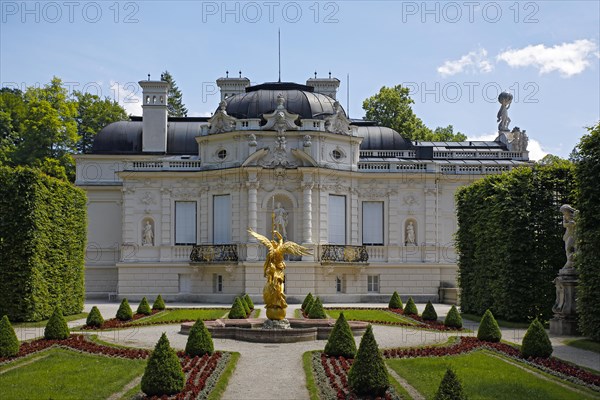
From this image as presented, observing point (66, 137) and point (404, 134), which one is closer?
point (66, 137)

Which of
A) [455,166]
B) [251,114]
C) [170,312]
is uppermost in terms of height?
[251,114]

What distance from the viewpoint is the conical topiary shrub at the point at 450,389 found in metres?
12.2

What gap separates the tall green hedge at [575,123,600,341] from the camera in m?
25.4

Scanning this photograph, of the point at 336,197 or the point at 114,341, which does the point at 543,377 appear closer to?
the point at 114,341

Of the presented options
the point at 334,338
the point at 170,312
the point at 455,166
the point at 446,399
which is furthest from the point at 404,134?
the point at 446,399

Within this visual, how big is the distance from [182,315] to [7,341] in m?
15.8

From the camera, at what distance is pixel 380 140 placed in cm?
5738

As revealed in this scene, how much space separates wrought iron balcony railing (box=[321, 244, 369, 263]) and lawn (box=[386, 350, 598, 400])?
26.5m

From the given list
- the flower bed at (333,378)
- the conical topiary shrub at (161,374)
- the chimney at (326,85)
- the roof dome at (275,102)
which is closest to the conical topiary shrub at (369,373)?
the flower bed at (333,378)

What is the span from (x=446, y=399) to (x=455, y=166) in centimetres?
4090

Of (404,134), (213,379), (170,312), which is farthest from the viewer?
(404,134)

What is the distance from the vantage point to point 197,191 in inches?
2012

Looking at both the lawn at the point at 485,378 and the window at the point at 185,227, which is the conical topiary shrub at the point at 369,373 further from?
the window at the point at 185,227

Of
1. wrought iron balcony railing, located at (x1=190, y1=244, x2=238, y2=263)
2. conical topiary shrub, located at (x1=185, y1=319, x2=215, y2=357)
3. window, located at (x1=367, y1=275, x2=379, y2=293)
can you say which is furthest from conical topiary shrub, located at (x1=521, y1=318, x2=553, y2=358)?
window, located at (x1=367, y1=275, x2=379, y2=293)
